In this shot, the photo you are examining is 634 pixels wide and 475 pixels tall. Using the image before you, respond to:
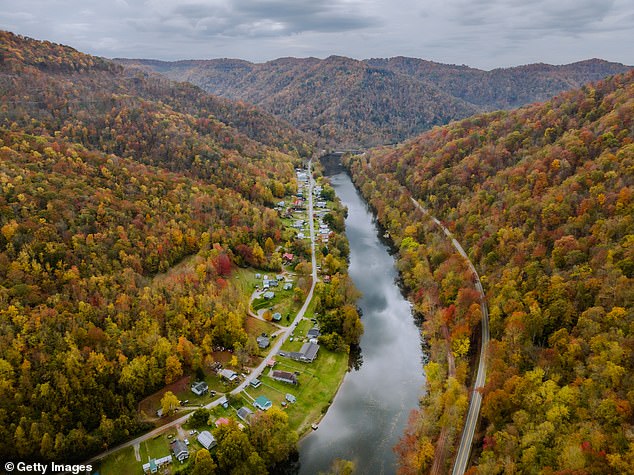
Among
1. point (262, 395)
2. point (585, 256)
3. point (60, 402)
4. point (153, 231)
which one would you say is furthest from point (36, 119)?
point (585, 256)

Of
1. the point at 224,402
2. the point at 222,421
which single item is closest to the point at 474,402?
the point at 222,421

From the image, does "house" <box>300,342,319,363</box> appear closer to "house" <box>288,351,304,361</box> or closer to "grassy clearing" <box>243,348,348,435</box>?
"house" <box>288,351,304,361</box>

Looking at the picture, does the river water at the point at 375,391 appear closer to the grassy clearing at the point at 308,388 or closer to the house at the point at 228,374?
the grassy clearing at the point at 308,388

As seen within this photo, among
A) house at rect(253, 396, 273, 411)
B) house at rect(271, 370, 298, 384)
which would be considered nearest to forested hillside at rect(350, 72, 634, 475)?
house at rect(271, 370, 298, 384)

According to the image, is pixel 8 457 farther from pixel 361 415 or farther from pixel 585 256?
pixel 585 256

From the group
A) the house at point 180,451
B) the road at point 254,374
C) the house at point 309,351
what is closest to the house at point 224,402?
the road at point 254,374
